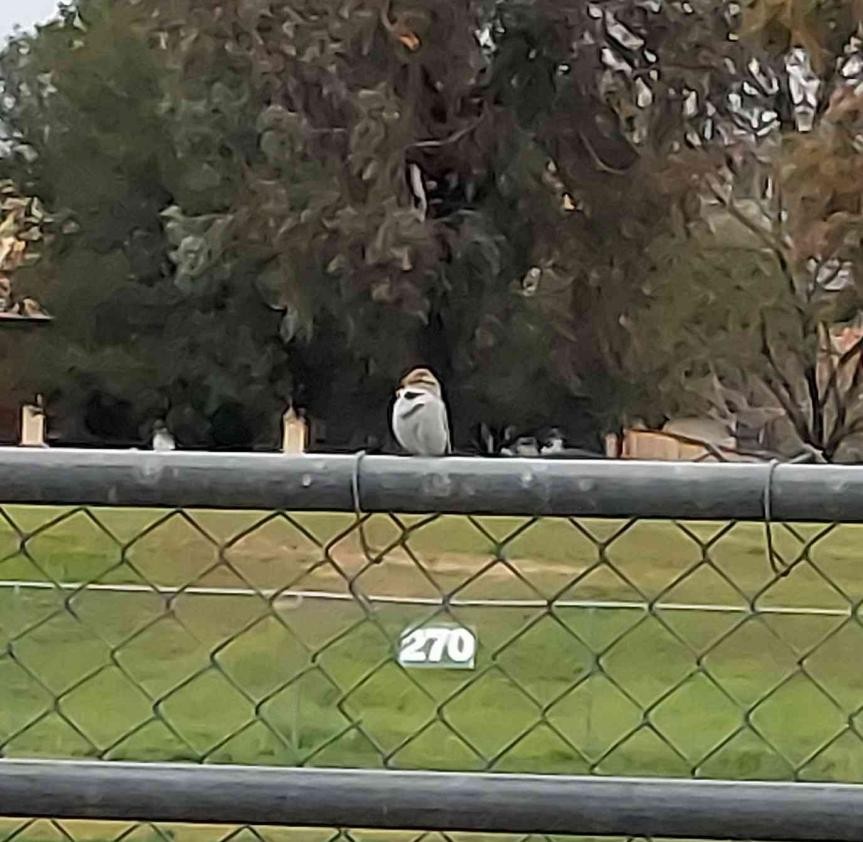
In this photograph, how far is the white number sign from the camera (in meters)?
2.12

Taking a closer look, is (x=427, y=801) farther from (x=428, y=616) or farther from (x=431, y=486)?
(x=428, y=616)

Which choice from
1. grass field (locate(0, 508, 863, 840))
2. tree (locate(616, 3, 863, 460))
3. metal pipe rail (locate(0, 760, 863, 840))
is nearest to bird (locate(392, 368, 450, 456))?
grass field (locate(0, 508, 863, 840))

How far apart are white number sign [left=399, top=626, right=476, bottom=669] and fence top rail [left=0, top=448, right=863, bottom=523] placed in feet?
3.89

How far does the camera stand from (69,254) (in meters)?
14.7

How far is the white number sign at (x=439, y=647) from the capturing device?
2.12m

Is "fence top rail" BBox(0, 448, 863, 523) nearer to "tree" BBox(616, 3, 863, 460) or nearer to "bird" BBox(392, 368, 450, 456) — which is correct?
"bird" BBox(392, 368, 450, 456)

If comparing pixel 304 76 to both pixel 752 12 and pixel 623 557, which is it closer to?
pixel 752 12

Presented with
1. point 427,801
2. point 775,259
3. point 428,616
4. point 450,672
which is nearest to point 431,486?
point 427,801

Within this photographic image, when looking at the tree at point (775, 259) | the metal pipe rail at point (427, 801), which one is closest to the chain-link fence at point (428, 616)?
the metal pipe rail at point (427, 801)

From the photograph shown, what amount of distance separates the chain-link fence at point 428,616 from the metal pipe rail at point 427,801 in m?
0.13

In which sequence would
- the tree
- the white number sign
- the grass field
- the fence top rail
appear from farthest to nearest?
the tree → the grass field → the white number sign → the fence top rail

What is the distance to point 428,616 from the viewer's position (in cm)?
266

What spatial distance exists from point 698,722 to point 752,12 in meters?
7.23

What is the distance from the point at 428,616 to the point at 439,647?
53 millimetres
